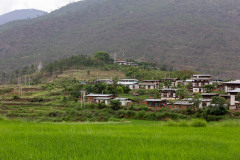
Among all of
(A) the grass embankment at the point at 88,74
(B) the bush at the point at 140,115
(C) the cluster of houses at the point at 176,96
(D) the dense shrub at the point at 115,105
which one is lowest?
(B) the bush at the point at 140,115

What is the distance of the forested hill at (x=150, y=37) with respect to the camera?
100 meters

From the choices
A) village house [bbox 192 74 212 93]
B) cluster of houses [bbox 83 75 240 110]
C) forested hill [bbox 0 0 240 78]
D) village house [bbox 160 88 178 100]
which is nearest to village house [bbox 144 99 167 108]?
cluster of houses [bbox 83 75 240 110]

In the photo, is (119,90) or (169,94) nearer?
(169,94)

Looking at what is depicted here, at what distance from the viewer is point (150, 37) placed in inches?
5236

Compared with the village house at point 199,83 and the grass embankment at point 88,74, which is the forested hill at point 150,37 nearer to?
the grass embankment at point 88,74

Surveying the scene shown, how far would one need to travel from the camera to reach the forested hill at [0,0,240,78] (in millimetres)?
100500

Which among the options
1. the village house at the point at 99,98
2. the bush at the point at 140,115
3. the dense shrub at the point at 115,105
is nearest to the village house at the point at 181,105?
the bush at the point at 140,115

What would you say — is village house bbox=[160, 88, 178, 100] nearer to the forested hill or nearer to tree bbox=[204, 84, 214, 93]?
tree bbox=[204, 84, 214, 93]

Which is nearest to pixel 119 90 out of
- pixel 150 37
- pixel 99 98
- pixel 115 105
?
pixel 99 98

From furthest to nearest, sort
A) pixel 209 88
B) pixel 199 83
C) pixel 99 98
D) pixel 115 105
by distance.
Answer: pixel 199 83 → pixel 209 88 → pixel 99 98 → pixel 115 105

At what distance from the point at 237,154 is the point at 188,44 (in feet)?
404

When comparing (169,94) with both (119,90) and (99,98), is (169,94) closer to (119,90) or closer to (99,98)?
(119,90)

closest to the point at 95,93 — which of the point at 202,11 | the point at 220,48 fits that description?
the point at 220,48

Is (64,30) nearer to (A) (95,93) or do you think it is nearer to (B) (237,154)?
(A) (95,93)
